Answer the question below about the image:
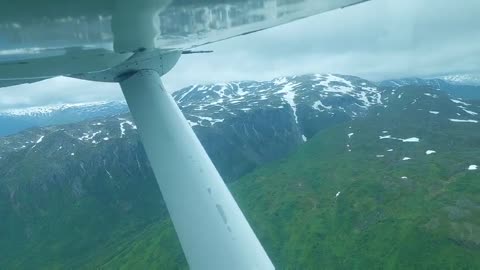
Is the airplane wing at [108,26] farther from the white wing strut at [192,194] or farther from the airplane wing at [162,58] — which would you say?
the white wing strut at [192,194]

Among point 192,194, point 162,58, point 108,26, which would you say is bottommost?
point 192,194

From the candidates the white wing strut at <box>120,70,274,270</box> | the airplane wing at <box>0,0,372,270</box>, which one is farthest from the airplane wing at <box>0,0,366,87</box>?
the white wing strut at <box>120,70,274,270</box>

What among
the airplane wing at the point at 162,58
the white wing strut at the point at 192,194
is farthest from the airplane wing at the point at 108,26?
the white wing strut at the point at 192,194

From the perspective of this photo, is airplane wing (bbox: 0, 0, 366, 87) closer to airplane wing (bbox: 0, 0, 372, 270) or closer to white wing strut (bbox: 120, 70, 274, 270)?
airplane wing (bbox: 0, 0, 372, 270)

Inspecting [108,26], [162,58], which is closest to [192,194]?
[108,26]

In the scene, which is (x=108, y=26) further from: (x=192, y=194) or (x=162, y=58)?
(x=162, y=58)

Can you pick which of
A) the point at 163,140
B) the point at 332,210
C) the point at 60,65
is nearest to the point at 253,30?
the point at 163,140
